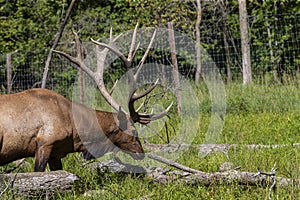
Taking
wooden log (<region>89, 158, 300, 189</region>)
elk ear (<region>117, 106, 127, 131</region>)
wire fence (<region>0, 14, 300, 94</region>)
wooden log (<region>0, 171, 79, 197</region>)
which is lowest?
wooden log (<region>89, 158, 300, 189</region>)

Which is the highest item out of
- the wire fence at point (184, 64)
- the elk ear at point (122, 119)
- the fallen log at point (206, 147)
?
the wire fence at point (184, 64)

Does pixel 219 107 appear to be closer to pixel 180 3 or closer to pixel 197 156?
pixel 197 156

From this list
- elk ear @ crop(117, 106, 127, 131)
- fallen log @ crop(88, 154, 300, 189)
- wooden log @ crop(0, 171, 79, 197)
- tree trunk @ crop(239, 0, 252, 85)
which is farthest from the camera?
tree trunk @ crop(239, 0, 252, 85)

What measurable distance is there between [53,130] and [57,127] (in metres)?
0.06

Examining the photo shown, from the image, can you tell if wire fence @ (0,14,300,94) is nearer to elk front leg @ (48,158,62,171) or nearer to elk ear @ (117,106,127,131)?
elk ear @ (117,106,127,131)

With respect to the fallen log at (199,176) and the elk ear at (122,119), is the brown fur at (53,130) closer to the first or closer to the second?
the elk ear at (122,119)

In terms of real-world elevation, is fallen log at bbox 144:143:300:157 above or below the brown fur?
below

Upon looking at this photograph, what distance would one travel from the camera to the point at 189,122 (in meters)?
8.07

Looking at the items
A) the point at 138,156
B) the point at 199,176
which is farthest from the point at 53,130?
the point at 199,176

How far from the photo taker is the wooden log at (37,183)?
4113 mm

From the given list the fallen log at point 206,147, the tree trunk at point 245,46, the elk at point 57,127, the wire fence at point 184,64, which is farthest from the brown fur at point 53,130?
the tree trunk at point 245,46

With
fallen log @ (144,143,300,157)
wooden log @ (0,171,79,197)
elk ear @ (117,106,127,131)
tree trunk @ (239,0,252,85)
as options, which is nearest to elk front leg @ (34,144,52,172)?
wooden log @ (0,171,79,197)

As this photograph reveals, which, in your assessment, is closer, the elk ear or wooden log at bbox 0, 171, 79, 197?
wooden log at bbox 0, 171, 79, 197

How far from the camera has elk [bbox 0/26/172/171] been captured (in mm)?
4961
